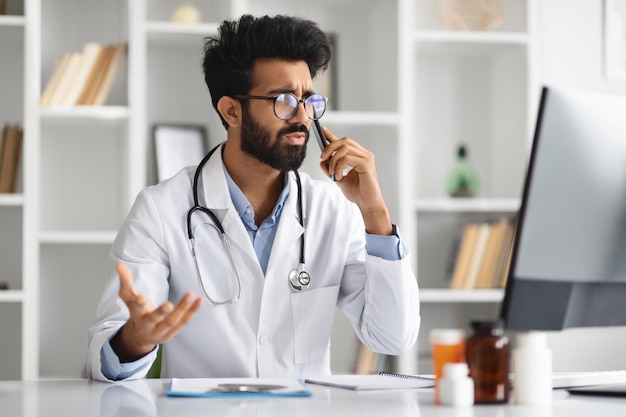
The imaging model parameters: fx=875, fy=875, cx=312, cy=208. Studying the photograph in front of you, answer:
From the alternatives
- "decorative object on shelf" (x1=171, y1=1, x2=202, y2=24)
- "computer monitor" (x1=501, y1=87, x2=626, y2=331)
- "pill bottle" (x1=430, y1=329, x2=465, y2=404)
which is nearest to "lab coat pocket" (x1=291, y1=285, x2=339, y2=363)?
"pill bottle" (x1=430, y1=329, x2=465, y2=404)

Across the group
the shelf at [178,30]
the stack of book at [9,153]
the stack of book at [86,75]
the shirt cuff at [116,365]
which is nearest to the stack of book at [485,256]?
the shelf at [178,30]

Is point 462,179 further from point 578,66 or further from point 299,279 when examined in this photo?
point 299,279

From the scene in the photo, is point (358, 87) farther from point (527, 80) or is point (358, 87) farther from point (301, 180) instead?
point (301, 180)

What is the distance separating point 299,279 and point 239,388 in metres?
0.60

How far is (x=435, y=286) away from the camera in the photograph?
Result: 3492 millimetres

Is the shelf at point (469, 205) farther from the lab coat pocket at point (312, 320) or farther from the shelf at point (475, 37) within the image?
the lab coat pocket at point (312, 320)

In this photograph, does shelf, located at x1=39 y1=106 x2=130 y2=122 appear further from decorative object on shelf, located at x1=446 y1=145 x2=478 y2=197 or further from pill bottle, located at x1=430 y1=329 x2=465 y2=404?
pill bottle, located at x1=430 y1=329 x2=465 y2=404

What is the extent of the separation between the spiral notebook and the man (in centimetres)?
32

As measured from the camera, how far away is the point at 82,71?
10.5ft

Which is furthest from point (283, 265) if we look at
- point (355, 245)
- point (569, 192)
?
point (569, 192)

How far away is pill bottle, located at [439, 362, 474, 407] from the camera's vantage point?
4.11ft

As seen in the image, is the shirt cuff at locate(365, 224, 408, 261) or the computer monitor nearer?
the computer monitor

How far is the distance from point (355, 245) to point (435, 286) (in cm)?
145

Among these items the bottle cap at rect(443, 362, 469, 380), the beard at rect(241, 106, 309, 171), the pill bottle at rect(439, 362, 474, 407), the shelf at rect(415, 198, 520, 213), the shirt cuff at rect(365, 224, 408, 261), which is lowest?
the pill bottle at rect(439, 362, 474, 407)
